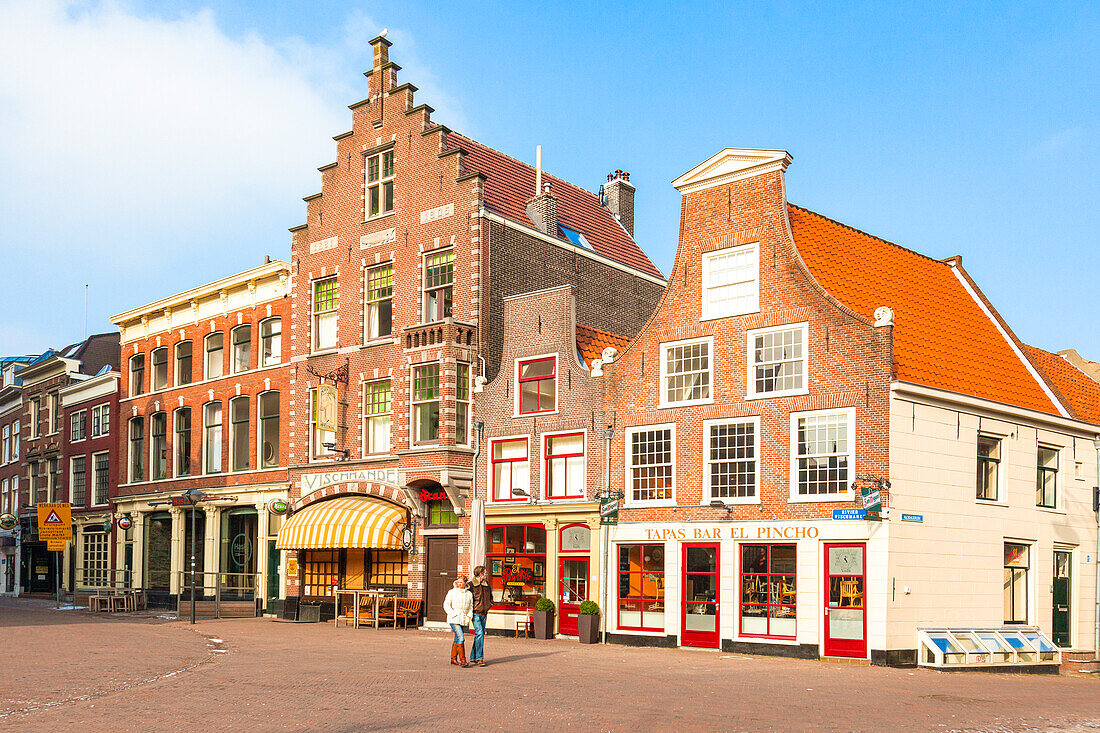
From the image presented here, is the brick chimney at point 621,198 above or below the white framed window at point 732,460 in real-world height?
above

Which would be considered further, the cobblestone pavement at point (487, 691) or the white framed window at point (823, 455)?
the white framed window at point (823, 455)

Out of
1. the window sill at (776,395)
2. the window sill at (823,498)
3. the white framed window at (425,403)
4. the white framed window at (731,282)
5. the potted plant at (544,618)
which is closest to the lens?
the window sill at (823,498)

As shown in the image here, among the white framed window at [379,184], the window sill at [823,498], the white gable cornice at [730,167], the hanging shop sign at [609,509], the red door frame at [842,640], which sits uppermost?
the white framed window at [379,184]

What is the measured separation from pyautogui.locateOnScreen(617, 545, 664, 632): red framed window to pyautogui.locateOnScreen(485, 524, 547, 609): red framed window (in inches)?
105

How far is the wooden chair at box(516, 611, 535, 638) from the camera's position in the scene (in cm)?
2989

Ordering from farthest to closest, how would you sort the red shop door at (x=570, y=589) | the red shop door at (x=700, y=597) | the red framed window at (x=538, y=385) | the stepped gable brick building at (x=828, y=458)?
the red framed window at (x=538, y=385) → the red shop door at (x=570, y=589) → the red shop door at (x=700, y=597) → the stepped gable brick building at (x=828, y=458)

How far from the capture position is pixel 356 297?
37094 millimetres

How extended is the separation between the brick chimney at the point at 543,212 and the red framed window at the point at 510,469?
8026 mm

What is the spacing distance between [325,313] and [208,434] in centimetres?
958

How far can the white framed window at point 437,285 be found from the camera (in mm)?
34500

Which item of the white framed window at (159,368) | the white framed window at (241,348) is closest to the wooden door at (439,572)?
the white framed window at (241,348)

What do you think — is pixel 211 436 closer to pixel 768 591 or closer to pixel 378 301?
pixel 378 301

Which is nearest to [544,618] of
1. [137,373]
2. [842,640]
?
[842,640]

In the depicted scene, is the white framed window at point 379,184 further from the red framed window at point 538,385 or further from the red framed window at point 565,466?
the red framed window at point 565,466
